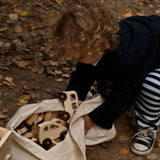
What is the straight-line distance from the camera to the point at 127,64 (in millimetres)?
1432

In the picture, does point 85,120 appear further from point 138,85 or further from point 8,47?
point 8,47

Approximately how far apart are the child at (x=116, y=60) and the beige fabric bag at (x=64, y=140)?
59 mm

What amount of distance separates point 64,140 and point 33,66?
907mm

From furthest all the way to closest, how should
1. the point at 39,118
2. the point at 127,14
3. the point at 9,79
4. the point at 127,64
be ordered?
the point at 127,14 → the point at 9,79 → the point at 39,118 → the point at 127,64

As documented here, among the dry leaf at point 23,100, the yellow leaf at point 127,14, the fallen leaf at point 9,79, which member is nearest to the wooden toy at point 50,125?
the dry leaf at point 23,100

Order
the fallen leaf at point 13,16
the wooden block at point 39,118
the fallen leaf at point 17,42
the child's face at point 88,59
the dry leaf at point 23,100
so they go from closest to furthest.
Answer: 1. the child's face at point 88,59
2. the wooden block at point 39,118
3. the dry leaf at point 23,100
4. the fallen leaf at point 17,42
5. the fallen leaf at point 13,16

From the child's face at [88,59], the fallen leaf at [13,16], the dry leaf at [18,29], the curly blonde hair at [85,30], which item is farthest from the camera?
the fallen leaf at [13,16]

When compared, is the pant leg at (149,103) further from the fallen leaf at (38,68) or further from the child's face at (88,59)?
the fallen leaf at (38,68)

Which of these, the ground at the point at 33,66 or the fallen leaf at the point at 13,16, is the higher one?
the fallen leaf at the point at 13,16

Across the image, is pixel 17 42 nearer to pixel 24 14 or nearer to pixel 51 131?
pixel 24 14

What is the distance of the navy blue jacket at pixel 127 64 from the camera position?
144 centimetres

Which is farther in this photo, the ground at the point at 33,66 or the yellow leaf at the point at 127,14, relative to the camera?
the yellow leaf at the point at 127,14

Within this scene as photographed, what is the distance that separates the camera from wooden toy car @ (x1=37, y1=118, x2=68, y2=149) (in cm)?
145

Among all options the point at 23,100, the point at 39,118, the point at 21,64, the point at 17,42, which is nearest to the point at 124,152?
the point at 39,118
